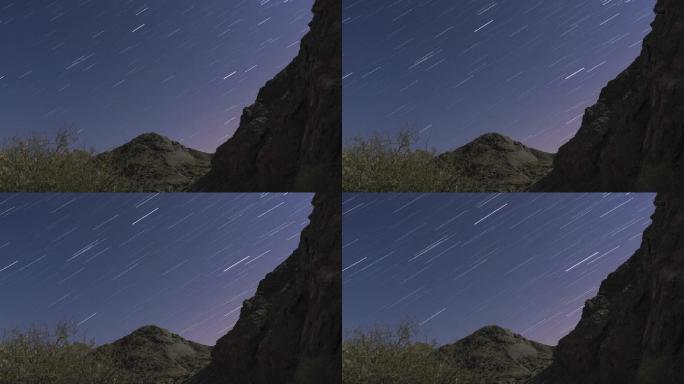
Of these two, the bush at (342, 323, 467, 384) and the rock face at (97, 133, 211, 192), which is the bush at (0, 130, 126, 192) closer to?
the rock face at (97, 133, 211, 192)

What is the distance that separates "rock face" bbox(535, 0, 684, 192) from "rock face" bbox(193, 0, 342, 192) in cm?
172

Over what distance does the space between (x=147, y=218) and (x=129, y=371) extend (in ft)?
4.08

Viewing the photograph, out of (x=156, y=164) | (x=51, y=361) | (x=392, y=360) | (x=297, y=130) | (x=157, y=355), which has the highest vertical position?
(x=156, y=164)

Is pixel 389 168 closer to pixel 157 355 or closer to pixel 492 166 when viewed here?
pixel 492 166

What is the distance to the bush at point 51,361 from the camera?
26.9 feet

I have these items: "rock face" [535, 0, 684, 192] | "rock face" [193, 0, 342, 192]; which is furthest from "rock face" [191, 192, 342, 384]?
"rock face" [535, 0, 684, 192]

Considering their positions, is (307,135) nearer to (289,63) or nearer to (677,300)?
(289,63)

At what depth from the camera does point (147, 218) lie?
26.8 ft

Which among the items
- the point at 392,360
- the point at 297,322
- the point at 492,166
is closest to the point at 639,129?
the point at 492,166

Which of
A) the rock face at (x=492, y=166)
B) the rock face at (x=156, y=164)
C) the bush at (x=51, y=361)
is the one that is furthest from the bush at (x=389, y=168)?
the bush at (x=51, y=361)

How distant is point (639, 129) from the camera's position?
25.8 ft

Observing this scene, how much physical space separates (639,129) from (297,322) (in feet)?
9.63

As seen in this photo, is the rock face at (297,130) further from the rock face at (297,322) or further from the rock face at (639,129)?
the rock face at (639,129)

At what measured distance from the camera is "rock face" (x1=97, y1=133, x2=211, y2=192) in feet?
26.8
